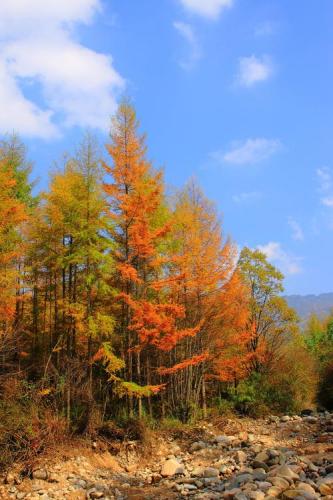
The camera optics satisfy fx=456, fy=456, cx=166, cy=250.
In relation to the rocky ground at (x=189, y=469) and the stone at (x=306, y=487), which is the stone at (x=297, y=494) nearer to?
the rocky ground at (x=189, y=469)

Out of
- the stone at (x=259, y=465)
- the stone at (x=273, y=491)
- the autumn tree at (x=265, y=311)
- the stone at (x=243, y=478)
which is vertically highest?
the autumn tree at (x=265, y=311)

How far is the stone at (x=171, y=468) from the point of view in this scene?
12.6 metres

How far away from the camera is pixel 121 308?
681 inches

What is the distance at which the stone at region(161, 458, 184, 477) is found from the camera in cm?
1259

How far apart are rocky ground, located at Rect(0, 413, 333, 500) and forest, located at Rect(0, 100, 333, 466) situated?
2.74ft

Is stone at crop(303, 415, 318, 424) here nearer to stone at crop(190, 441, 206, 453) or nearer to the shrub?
stone at crop(190, 441, 206, 453)

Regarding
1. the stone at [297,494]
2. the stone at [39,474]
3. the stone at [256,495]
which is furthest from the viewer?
the stone at [39,474]

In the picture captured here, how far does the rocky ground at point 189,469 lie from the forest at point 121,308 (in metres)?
0.83

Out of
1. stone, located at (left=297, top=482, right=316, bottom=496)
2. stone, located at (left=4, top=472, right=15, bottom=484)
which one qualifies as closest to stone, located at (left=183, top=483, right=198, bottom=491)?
stone, located at (left=297, top=482, right=316, bottom=496)

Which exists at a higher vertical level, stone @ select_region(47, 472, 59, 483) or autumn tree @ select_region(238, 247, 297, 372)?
autumn tree @ select_region(238, 247, 297, 372)

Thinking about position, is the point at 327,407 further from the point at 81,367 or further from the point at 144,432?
the point at 81,367

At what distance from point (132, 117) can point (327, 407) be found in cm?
1792

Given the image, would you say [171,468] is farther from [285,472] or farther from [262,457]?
[285,472]

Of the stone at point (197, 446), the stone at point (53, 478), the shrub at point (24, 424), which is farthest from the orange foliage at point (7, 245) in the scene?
the stone at point (197, 446)
